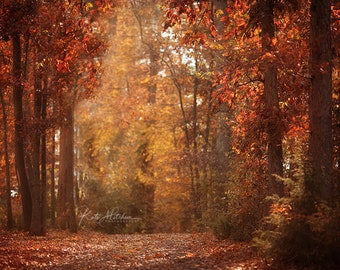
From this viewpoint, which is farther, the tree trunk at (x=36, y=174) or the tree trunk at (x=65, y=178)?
the tree trunk at (x=65, y=178)

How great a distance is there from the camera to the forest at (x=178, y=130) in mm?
9906

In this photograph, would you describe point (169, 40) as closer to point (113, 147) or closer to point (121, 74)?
point (121, 74)

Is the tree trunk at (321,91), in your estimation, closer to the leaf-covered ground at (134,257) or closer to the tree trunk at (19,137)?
the leaf-covered ground at (134,257)

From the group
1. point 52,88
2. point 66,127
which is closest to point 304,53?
point 52,88

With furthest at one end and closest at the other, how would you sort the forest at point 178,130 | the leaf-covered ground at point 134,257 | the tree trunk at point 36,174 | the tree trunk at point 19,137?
the tree trunk at point 36,174, the tree trunk at point 19,137, the leaf-covered ground at point 134,257, the forest at point 178,130

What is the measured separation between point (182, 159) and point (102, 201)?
17.1 ft

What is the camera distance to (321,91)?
990cm

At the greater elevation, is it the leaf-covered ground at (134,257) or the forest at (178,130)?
the forest at (178,130)
